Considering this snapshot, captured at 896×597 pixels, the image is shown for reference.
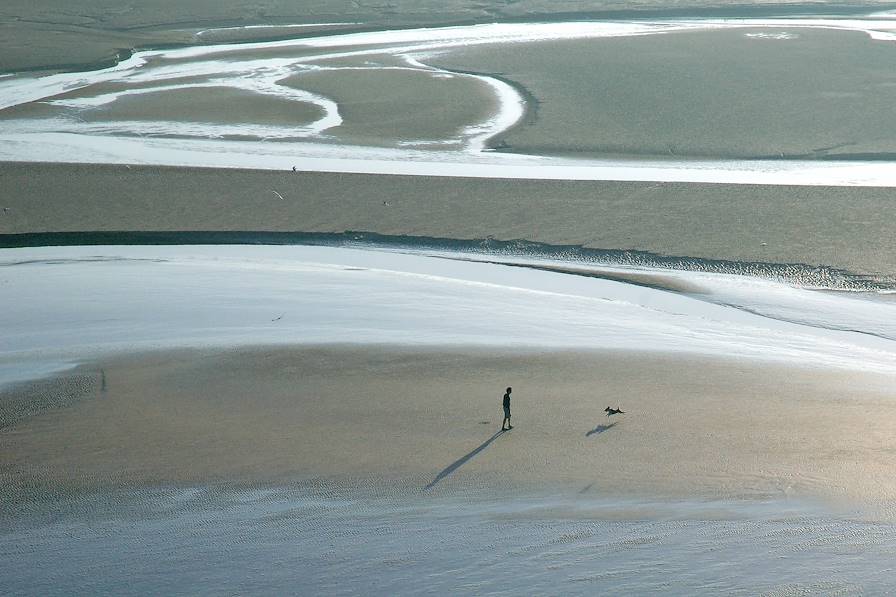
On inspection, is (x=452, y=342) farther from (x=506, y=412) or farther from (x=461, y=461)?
(x=461, y=461)

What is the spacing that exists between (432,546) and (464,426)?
285 centimetres

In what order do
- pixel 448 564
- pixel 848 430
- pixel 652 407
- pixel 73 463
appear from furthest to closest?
pixel 652 407
pixel 848 430
pixel 73 463
pixel 448 564

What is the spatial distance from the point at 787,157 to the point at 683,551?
2282 centimetres

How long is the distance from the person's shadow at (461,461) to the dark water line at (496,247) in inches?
378

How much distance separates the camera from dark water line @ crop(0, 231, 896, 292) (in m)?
20.2

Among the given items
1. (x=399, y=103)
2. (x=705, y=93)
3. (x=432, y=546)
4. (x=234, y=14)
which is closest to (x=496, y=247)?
(x=432, y=546)

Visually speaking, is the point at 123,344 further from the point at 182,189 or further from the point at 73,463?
the point at 182,189

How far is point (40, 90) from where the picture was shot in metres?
43.6

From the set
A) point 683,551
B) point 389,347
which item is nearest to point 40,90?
point 389,347

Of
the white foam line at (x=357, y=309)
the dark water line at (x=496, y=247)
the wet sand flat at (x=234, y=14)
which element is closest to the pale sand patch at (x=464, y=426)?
the white foam line at (x=357, y=309)

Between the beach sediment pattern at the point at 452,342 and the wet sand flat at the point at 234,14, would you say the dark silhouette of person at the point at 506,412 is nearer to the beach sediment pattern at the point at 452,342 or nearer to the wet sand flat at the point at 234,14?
the beach sediment pattern at the point at 452,342

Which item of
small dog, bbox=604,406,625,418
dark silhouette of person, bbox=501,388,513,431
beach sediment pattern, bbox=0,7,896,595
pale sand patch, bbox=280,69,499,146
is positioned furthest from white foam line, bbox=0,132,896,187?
dark silhouette of person, bbox=501,388,513,431

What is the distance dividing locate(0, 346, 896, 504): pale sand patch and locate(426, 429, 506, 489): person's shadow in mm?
23

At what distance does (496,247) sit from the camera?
22.8 metres
